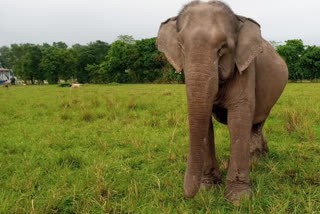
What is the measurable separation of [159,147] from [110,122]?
277 centimetres

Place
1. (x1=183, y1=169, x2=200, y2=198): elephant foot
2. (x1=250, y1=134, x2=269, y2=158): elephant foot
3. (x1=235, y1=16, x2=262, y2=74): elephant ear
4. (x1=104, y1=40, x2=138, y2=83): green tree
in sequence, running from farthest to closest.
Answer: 1. (x1=104, y1=40, x2=138, y2=83): green tree
2. (x1=250, y1=134, x2=269, y2=158): elephant foot
3. (x1=235, y1=16, x2=262, y2=74): elephant ear
4. (x1=183, y1=169, x2=200, y2=198): elephant foot

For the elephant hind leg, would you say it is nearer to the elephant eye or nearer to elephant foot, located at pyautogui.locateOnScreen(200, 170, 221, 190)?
elephant foot, located at pyautogui.locateOnScreen(200, 170, 221, 190)

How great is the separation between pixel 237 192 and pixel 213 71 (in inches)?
55.3

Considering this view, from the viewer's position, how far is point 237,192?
3166 mm

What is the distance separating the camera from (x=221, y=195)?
3.30 m

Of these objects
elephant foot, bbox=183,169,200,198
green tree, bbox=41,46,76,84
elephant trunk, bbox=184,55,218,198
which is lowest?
elephant foot, bbox=183,169,200,198

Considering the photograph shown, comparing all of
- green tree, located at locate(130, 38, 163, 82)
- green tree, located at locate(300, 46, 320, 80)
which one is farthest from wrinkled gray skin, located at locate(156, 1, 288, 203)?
green tree, located at locate(300, 46, 320, 80)

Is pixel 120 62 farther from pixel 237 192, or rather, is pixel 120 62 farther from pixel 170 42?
pixel 237 192

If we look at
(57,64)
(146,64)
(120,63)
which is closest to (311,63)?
(146,64)

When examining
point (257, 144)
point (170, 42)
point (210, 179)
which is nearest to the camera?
point (170, 42)

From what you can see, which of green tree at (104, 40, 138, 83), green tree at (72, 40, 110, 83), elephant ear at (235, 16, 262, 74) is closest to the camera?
elephant ear at (235, 16, 262, 74)

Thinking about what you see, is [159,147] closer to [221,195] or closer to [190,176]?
[221,195]

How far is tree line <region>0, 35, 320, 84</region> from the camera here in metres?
46.2

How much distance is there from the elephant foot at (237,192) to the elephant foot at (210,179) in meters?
0.34
